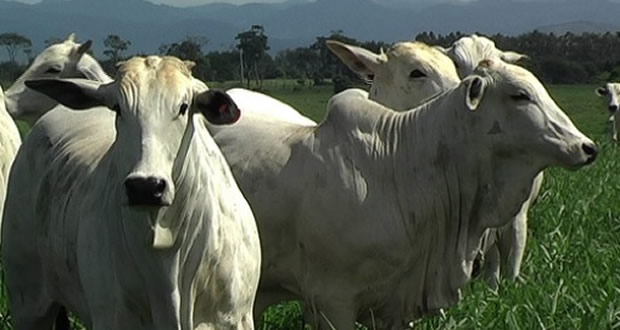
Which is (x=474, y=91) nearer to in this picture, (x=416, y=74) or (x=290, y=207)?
(x=290, y=207)

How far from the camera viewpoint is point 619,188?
520 inches

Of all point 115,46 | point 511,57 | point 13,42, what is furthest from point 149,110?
point 13,42

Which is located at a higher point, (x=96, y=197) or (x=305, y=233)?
(x=96, y=197)

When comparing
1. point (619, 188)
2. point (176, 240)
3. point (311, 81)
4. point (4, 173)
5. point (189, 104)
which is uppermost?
point (189, 104)

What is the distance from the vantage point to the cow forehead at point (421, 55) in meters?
7.78

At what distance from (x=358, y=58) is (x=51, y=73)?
3.01 m

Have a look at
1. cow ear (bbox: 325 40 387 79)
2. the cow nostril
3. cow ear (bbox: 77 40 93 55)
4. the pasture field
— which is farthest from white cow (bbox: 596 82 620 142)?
the cow nostril

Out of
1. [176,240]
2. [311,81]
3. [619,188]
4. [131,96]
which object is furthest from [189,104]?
[311,81]

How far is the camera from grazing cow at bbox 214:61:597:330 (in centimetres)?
632

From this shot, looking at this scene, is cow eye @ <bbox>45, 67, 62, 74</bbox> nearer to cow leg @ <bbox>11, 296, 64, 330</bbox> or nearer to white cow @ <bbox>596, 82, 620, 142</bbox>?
cow leg @ <bbox>11, 296, 64, 330</bbox>

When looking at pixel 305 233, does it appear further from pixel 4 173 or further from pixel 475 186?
pixel 4 173

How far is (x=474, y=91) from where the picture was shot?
252 inches

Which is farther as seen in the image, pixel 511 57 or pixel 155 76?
pixel 511 57

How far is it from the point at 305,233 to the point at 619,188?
7.55m
